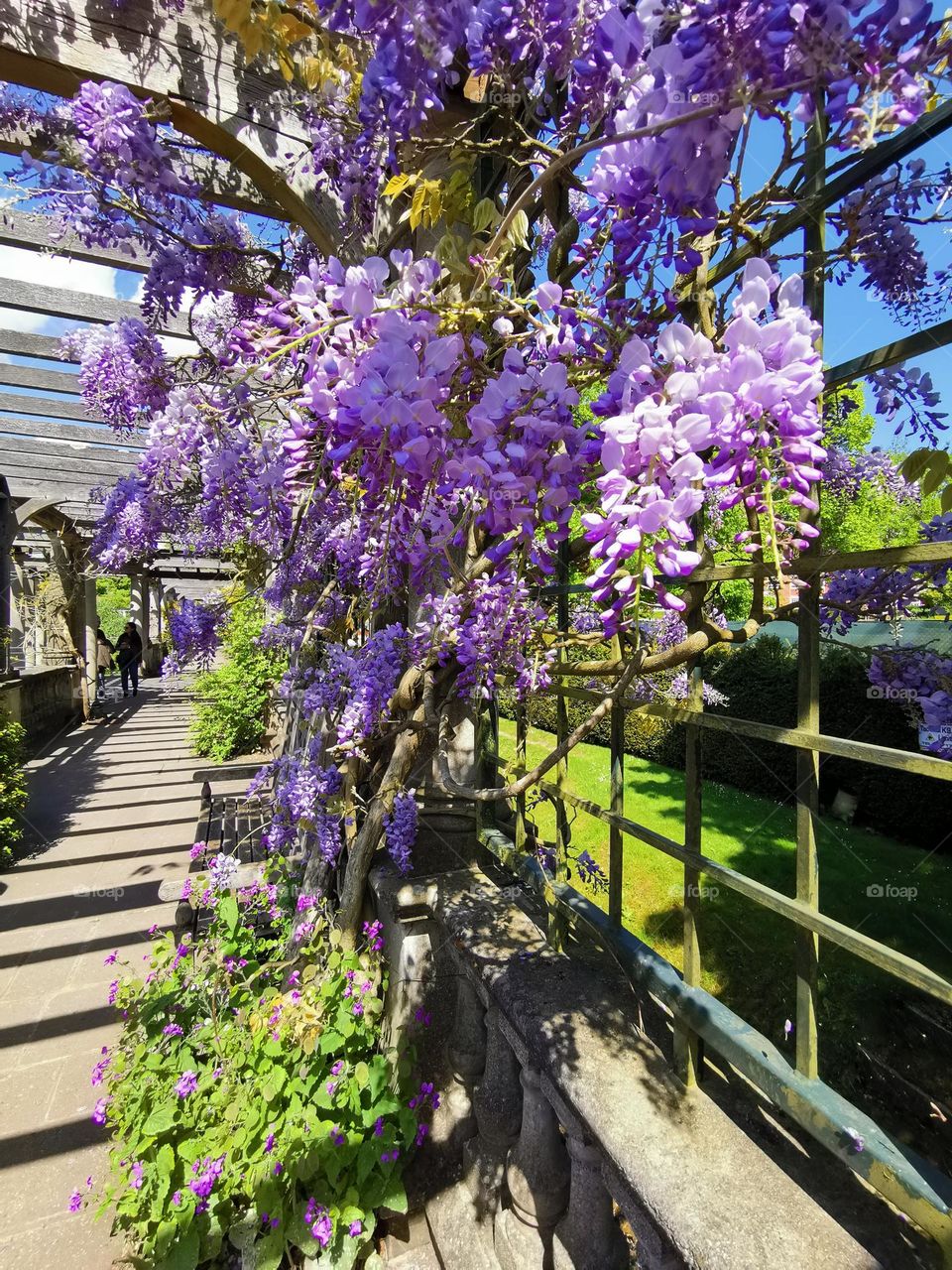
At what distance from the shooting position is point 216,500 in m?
2.30

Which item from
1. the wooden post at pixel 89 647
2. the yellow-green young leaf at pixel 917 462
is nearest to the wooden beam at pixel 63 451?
the wooden post at pixel 89 647

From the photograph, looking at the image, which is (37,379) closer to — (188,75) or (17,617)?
(188,75)

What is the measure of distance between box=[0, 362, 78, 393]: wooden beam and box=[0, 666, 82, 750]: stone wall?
3.11 metres

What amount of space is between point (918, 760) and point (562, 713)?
0.90m

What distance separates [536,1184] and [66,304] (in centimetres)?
495

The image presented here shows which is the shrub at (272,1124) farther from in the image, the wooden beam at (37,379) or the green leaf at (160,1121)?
the wooden beam at (37,379)

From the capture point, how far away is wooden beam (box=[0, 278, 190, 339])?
3832 mm

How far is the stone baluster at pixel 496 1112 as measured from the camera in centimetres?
160

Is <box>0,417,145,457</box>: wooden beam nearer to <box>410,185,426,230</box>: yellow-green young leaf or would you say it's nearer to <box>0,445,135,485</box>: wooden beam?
<box>0,445,135,485</box>: wooden beam

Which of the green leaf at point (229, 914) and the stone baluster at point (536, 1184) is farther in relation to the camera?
the green leaf at point (229, 914)

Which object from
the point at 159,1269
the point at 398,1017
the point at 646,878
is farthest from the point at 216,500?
the point at 646,878

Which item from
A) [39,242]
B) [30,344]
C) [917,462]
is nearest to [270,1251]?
[917,462]

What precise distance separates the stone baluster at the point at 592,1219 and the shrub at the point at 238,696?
21.8 ft

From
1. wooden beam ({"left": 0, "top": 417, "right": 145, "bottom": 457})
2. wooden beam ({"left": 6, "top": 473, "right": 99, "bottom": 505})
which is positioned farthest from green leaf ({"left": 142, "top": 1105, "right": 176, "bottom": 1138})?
wooden beam ({"left": 6, "top": 473, "right": 99, "bottom": 505})
